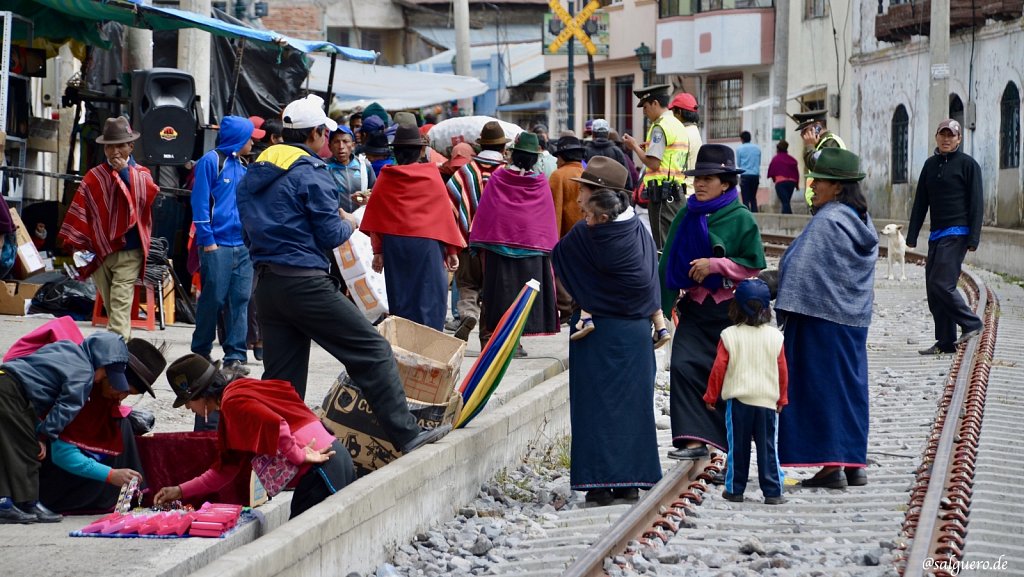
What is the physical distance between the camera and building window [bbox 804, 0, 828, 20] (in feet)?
137

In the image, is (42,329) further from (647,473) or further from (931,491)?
(931,491)

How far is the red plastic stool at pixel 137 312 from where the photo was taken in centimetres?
1295

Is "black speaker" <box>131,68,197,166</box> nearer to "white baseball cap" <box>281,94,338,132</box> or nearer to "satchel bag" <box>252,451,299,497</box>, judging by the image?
"white baseball cap" <box>281,94,338,132</box>

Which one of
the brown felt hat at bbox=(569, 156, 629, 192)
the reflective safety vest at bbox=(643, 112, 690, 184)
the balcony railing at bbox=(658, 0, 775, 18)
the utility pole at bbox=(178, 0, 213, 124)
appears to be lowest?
the brown felt hat at bbox=(569, 156, 629, 192)

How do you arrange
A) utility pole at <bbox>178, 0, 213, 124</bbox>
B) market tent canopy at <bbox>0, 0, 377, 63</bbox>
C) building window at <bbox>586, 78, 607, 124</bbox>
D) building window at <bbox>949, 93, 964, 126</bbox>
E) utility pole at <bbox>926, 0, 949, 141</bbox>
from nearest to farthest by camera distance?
market tent canopy at <bbox>0, 0, 377, 63</bbox> → utility pole at <bbox>178, 0, 213, 124</bbox> → utility pole at <bbox>926, 0, 949, 141</bbox> → building window at <bbox>949, 93, 964, 126</bbox> → building window at <bbox>586, 78, 607, 124</bbox>

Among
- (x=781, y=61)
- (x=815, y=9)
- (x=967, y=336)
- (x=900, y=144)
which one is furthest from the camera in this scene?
(x=815, y=9)

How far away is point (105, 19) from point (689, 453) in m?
8.47

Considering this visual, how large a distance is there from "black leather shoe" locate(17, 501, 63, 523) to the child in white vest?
3.17 m

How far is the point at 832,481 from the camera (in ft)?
26.9

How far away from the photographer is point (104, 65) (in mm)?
18656

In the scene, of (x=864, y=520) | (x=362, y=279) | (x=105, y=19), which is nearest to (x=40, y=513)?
(x=864, y=520)

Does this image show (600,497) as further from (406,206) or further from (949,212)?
(949,212)

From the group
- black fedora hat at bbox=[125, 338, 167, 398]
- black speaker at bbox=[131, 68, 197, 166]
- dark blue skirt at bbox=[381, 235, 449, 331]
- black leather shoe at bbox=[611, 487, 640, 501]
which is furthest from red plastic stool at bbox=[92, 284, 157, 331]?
black leather shoe at bbox=[611, 487, 640, 501]

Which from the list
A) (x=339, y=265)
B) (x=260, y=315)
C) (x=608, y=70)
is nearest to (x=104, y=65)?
(x=339, y=265)
